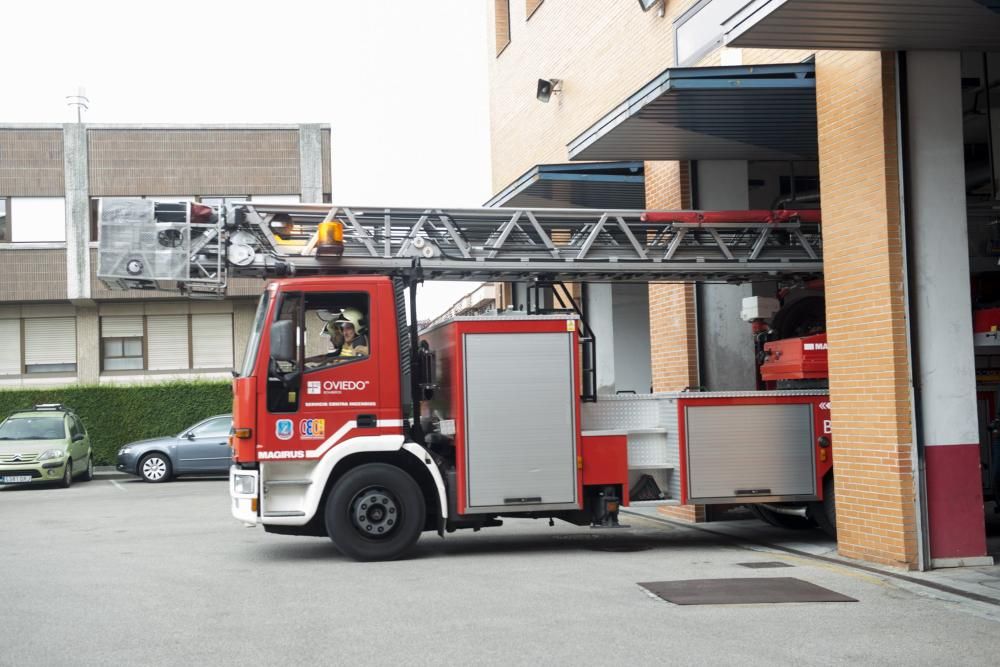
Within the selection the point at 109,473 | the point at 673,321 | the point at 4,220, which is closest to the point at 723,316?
the point at 673,321

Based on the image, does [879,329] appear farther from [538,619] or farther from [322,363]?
[322,363]

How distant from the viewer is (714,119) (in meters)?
12.9

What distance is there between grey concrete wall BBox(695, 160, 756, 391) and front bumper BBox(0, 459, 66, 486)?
14268 millimetres

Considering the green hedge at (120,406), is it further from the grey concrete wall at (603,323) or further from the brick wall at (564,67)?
the grey concrete wall at (603,323)

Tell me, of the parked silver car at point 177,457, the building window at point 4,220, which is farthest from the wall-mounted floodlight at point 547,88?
the building window at point 4,220

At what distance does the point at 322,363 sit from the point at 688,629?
4.91m

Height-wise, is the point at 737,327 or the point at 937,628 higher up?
the point at 737,327

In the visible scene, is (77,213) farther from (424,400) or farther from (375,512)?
(375,512)

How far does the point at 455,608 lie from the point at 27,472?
17016 millimetres

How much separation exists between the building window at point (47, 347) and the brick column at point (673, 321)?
912 inches

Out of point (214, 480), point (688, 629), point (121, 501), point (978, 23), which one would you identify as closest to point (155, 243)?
point (688, 629)

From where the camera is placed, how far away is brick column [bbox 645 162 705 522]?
49.4ft

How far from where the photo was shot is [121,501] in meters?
20.0

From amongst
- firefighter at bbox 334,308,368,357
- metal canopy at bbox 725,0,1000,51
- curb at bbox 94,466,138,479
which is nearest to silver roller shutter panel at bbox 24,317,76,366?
curb at bbox 94,466,138,479
